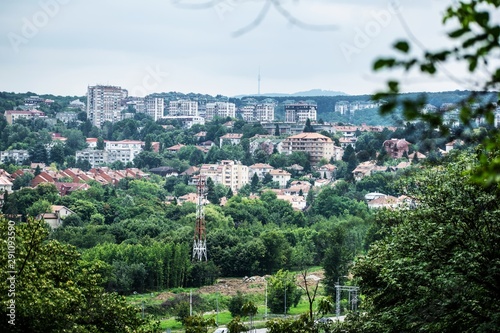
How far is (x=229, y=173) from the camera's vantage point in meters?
79.8

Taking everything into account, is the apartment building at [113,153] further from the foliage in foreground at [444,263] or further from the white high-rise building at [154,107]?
the foliage in foreground at [444,263]

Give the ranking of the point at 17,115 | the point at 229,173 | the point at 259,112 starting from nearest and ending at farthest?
1. the point at 229,173
2. the point at 17,115
3. the point at 259,112

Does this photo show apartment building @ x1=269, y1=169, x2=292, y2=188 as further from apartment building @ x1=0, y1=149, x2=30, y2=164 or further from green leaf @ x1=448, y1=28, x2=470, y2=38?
green leaf @ x1=448, y1=28, x2=470, y2=38

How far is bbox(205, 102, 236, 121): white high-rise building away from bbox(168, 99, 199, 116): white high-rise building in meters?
2.25

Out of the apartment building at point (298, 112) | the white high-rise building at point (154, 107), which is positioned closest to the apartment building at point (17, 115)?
the white high-rise building at point (154, 107)

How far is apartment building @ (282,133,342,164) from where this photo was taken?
8900cm

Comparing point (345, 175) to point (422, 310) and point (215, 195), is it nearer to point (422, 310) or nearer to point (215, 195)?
point (215, 195)

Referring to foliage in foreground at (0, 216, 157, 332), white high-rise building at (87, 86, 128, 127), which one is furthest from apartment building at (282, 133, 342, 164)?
foliage in foreground at (0, 216, 157, 332)

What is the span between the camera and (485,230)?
12258mm

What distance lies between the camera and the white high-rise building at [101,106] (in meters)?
124

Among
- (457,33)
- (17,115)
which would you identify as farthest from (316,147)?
(457,33)

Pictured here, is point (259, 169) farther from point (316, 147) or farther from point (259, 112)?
point (259, 112)

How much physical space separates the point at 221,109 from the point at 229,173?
6217cm

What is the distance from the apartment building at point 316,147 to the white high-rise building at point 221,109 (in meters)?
Result: 49.8
